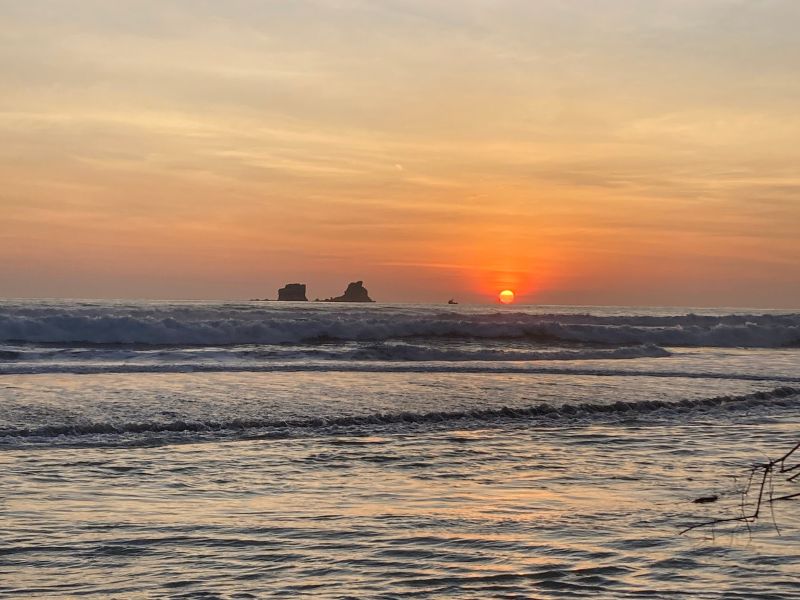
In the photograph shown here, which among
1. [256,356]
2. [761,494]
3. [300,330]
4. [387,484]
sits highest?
[300,330]

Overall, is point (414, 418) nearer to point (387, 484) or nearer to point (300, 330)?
point (387, 484)

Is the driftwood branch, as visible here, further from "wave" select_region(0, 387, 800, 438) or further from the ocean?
"wave" select_region(0, 387, 800, 438)

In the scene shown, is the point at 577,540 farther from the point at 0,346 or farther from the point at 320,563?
the point at 0,346

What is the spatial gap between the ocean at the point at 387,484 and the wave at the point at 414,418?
0.05 metres

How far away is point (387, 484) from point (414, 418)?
15.8 feet

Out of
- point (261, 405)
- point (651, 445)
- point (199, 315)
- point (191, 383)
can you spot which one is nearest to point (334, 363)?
point (191, 383)

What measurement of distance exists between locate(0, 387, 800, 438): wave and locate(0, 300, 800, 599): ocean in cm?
5

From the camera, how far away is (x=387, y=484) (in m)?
8.37

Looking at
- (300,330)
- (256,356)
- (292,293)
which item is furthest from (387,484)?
(292,293)

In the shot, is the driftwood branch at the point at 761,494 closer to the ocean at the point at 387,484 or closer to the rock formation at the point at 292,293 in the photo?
the ocean at the point at 387,484

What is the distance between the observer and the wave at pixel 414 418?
11.5 metres

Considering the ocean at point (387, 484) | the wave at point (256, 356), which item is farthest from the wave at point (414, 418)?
the wave at point (256, 356)

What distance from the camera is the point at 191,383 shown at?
689 inches

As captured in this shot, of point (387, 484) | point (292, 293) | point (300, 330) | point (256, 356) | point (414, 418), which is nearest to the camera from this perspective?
point (387, 484)
